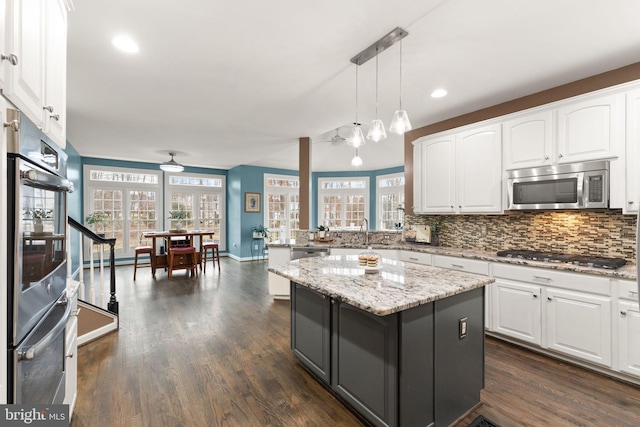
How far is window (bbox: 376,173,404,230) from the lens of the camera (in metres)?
8.10

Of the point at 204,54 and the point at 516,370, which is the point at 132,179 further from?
the point at 516,370

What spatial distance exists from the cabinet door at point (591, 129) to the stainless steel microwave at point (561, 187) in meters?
0.10

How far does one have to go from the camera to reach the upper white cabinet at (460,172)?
3.12 metres

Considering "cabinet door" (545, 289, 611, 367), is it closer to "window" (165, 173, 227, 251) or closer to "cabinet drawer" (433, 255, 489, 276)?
"cabinet drawer" (433, 255, 489, 276)

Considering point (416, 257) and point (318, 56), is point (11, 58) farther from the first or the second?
point (416, 257)

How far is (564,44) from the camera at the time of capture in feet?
7.07

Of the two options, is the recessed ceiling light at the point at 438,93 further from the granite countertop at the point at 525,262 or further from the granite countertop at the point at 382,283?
the granite countertop at the point at 382,283

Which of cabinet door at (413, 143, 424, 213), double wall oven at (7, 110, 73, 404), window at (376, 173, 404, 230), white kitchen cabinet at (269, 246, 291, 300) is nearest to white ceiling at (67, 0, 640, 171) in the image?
cabinet door at (413, 143, 424, 213)

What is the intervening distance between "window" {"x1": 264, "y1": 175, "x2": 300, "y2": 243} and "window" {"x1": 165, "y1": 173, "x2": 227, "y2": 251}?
1.36 m

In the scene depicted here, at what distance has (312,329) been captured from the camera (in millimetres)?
2174

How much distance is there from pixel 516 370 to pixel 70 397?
3196 millimetres

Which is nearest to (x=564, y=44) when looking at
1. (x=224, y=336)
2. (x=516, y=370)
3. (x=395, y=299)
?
(x=395, y=299)

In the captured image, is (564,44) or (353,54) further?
(353,54)

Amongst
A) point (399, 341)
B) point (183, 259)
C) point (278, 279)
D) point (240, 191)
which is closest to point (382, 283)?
point (399, 341)
